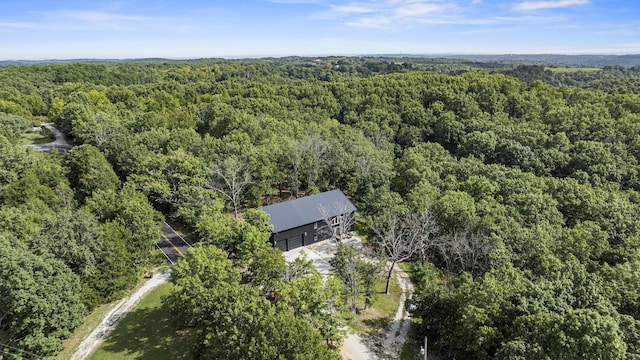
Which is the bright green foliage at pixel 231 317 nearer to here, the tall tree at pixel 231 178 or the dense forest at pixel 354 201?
the dense forest at pixel 354 201

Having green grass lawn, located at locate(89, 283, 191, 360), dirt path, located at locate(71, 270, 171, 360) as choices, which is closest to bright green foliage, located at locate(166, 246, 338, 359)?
green grass lawn, located at locate(89, 283, 191, 360)

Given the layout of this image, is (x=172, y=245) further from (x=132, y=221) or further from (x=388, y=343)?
(x=388, y=343)

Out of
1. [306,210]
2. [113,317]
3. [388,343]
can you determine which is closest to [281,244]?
[306,210]

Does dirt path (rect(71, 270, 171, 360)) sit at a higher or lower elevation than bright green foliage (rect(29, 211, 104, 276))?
lower

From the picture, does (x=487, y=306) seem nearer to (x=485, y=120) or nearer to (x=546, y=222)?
(x=546, y=222)

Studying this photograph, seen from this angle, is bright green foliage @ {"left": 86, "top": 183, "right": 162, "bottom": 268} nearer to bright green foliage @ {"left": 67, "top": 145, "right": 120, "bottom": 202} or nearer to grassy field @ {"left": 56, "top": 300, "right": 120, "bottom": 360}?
grassy field @ {"left": 56, "top": 300, "right": 120, "bottom": 360}

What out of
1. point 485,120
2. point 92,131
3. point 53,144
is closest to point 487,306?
point 485,120
